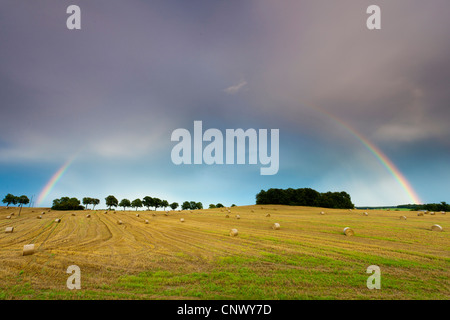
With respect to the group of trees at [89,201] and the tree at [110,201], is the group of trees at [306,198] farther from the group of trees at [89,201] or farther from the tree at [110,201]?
the group of trees at [89,201]

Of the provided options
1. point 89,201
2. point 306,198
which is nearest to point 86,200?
point 89,201

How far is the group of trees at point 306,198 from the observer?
287 ft

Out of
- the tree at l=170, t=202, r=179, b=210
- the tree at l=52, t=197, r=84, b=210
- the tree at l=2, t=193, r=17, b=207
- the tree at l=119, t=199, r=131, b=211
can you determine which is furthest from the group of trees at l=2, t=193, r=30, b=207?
the tree at l=170, t=202, r=179, b=210

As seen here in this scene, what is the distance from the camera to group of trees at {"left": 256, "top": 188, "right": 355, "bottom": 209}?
87.5m

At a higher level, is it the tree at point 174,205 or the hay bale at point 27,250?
the hay bale at point 27,250

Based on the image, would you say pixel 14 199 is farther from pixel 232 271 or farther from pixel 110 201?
pixel 232 271

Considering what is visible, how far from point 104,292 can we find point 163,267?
2964 millimetres

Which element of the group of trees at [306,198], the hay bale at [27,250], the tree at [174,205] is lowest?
the tree at [174,205]

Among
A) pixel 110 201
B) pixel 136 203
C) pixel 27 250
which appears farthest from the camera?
pixel 136 203

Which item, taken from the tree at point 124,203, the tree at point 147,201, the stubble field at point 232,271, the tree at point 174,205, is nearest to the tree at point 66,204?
the tree at point 124,203

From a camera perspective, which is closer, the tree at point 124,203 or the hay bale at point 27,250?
the hay bale at point 27,250

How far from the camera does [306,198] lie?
89.6 meters

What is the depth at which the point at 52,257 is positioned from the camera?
10547mm
